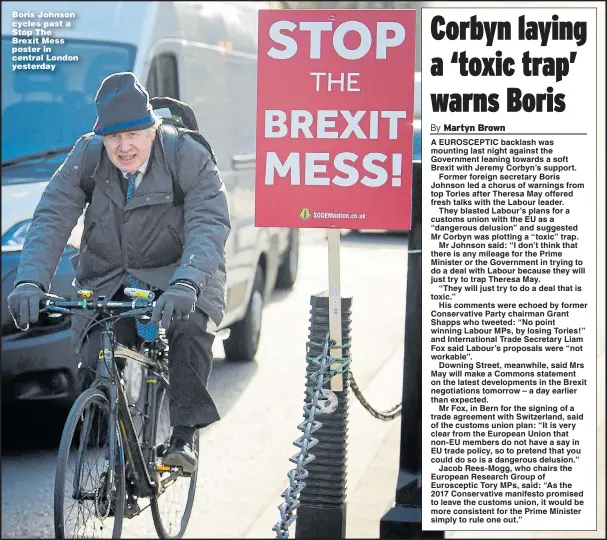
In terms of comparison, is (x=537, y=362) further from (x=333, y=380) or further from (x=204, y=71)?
(x=204, y=71)

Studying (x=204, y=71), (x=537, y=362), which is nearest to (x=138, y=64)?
(x=204, y=71)

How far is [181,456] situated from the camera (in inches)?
139

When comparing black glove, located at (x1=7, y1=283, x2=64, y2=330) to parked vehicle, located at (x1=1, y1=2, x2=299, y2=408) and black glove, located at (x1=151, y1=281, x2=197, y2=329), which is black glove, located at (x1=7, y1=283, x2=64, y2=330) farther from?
black glove, located at (x1=151, y1=281, x2=197, y2=329)

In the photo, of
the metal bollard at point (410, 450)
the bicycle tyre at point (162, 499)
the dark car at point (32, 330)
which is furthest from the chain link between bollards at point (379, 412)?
the dark car at point (32, 330)

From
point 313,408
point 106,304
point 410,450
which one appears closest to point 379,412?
point 410,450

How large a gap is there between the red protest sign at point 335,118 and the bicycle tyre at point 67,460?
624mm

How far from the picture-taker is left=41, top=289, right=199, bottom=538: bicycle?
321 cm

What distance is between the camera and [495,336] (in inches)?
137

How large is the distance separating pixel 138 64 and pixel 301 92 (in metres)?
0.56

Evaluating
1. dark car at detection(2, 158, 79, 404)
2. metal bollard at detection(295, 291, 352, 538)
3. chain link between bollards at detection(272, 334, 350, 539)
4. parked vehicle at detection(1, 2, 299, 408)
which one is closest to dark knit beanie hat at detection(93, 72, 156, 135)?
parked vehicle at detection(1, 2, 299, 408)

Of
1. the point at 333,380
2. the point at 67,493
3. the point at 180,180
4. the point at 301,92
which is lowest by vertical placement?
the point at 67,493

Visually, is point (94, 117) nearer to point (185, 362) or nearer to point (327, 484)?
point (185, 362)

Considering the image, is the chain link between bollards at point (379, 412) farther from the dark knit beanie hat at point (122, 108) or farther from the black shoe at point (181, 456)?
the dark knit beanie hat at point (122, 108)

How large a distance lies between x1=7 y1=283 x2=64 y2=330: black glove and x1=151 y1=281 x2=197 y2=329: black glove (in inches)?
11.3
